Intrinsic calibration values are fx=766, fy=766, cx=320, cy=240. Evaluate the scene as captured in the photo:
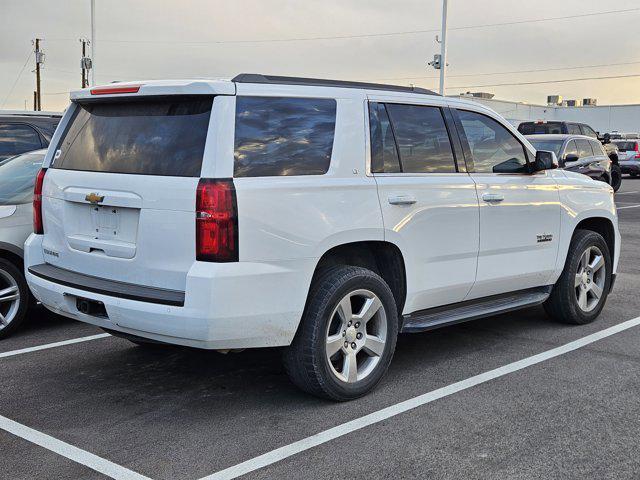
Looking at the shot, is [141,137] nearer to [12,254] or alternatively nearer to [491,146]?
[12,254]

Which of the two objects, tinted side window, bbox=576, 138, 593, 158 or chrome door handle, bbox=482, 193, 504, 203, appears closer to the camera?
chrome door handle, bbox=482, 193, 504, 203

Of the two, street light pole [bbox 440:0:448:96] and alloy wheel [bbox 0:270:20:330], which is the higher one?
street light pole [bbox 440:0:448:96]

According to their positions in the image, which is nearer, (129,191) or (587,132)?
(129,191)

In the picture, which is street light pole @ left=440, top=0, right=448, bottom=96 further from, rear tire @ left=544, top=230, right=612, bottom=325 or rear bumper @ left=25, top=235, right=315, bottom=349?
rear bumper @ left=25, top=235, right=315, bottom=349

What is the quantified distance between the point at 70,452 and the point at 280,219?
1634 millimetres

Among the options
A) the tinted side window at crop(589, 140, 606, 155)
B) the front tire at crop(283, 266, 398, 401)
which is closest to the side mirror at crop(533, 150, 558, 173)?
the front tire at crop(283, 266, 398, 401)

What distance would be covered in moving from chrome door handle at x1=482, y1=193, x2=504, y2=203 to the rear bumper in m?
1.71

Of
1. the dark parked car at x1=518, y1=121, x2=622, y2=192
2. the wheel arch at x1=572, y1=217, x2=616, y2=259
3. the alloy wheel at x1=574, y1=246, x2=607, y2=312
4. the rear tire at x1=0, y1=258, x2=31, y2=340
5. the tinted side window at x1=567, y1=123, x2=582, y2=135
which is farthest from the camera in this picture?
the tinted side window at x1=567, y1=123, x2=582, y2=135

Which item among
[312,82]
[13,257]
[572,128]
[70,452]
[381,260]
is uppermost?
[572,128]

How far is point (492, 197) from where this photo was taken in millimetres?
5547

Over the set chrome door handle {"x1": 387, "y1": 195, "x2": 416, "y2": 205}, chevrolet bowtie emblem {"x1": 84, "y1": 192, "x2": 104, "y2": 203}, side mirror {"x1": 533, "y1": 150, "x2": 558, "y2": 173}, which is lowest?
chevrolet bowtie emblem {"x1": 84, "y1": 192, "x2": 104, "y2": 203}

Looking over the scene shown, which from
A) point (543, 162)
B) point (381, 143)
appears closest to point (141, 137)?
point (381, 143)

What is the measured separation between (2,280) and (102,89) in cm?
232

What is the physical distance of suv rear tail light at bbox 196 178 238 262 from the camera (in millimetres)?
4020
